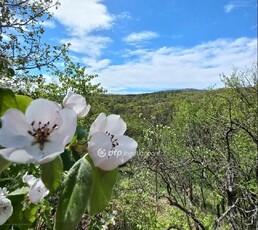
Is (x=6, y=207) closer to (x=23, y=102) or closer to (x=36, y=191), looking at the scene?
(x=36, y=191)

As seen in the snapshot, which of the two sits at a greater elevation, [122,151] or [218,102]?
[122,151]

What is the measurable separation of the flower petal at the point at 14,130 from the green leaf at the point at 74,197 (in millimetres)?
66

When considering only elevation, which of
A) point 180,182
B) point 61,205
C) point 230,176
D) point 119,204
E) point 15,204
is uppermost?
point 61,205

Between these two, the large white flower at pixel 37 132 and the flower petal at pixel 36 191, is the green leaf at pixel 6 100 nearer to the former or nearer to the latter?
the large white flower at pixel 37 132

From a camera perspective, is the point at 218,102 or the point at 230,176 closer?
the point at 230,176

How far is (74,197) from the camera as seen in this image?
0.41 meters

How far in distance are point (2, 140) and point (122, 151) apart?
0.14m

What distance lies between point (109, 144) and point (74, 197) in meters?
0.07

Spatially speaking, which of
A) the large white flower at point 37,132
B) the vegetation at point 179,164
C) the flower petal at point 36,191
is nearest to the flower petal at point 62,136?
the large white flower at point 37,132

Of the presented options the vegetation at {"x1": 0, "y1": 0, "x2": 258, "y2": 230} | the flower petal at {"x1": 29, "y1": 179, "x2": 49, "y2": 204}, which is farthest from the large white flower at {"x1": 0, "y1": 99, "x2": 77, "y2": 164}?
the vegetation at {"x1": 0, "y1": 0, "x2": 258, "y2": 230}

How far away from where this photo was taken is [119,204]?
9461 millimetres

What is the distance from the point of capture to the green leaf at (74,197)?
399 millimetres

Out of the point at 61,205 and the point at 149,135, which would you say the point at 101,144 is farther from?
the point at 149,135

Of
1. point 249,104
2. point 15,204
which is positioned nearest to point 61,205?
point 15,204
